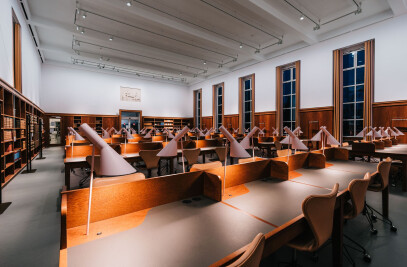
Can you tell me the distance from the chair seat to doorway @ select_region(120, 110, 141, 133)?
13701 mm

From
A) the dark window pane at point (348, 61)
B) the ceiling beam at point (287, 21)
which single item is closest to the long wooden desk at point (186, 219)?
the ceiling beam at point (287, 21)

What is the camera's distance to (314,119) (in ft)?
28.9

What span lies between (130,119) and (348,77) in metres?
12.6

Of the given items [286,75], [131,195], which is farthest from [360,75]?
[131,195]

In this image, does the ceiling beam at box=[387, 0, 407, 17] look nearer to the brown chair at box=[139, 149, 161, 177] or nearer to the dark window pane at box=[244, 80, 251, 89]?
the dark window pane at box=[244, 80, 251, 89]

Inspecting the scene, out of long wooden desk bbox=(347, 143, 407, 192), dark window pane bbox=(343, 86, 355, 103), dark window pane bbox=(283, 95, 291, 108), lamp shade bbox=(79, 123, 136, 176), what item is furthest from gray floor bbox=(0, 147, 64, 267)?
dark window pane bbox=(343, 86, 355, 103)

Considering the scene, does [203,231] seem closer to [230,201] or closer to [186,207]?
[186,207]

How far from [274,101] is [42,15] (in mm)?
10097

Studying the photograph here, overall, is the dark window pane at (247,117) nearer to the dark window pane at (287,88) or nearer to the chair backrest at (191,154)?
the dark window pane at (287,88)

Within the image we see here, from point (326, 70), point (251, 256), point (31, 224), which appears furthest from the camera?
point (326, 70)

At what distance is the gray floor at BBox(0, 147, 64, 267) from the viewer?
6.46 ft

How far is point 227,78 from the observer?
43.2 ft

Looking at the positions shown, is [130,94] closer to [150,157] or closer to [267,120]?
[267,120]

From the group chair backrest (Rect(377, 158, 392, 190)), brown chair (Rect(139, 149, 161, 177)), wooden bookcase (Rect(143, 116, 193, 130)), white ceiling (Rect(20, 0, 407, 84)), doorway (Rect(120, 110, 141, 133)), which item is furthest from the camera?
wooden bookcase (Rect(143, 116, 193, 130))
